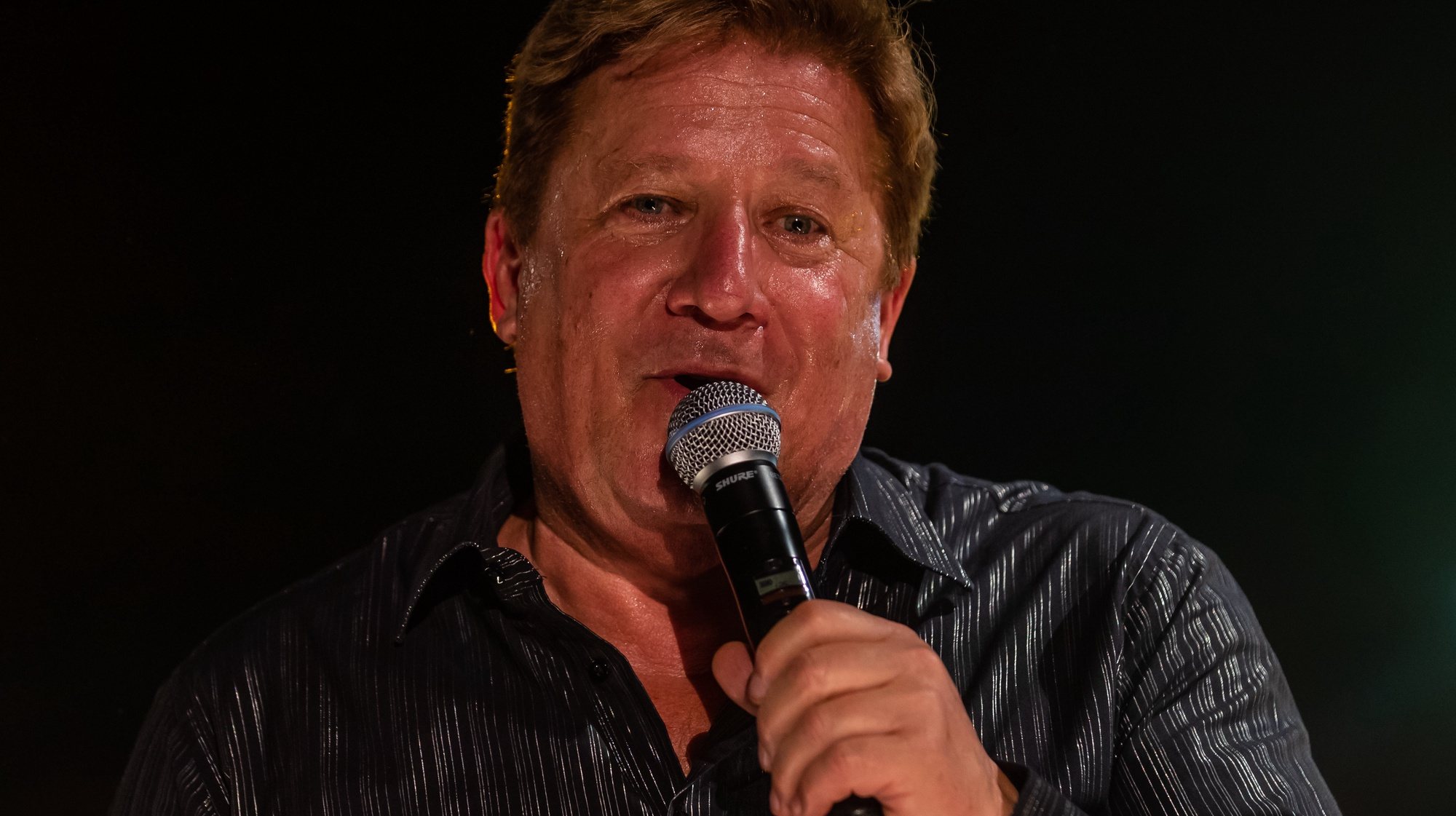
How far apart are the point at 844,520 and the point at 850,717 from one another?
37.5 inches

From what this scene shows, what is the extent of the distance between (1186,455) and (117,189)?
8.50ft

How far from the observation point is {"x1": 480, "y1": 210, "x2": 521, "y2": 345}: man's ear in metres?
2.26

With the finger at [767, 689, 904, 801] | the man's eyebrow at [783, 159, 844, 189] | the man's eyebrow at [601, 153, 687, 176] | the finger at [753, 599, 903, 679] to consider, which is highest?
the man's eyebrow at [601, 153, 687, 176]

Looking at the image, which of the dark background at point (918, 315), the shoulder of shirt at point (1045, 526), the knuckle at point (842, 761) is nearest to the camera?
the knuckle at point (842, 761)

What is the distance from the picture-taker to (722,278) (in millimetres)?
1814

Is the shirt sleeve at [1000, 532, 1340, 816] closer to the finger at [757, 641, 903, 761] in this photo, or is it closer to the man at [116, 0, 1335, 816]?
the man at [116, 0, 1335, 816]

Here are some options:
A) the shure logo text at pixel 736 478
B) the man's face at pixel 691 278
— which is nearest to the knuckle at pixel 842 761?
the shure logo text at pixel 736 478

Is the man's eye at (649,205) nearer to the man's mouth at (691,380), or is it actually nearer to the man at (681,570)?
the man at (681,570)

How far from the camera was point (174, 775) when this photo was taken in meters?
1.95

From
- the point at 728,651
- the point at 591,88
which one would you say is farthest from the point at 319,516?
the point at 728,651

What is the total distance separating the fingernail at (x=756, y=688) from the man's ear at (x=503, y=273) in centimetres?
117

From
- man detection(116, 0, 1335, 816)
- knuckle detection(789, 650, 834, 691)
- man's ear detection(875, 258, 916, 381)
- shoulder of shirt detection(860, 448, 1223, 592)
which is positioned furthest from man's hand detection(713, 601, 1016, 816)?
man's ear detection(875, 258, 916, 381)

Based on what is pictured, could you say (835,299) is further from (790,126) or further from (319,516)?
(319,516)

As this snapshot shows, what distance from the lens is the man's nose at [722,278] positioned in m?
1.79
